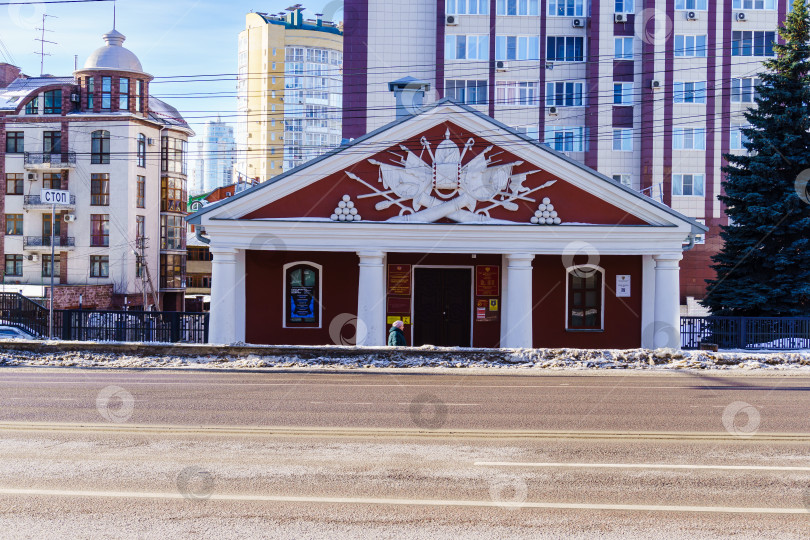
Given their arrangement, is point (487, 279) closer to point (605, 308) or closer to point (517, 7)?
point (605, 308)

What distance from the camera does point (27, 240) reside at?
192ft

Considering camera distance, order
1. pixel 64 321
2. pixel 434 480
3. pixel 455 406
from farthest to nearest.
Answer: pixel 64 321, pixel 455 406, pixel 434 480

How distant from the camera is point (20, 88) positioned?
2430 inches

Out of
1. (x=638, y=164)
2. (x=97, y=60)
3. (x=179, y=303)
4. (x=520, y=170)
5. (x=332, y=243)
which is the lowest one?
(x=179, y=303)

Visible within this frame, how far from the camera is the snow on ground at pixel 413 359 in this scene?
62.8 ft

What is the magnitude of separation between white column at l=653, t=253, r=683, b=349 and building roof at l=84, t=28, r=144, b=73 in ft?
164

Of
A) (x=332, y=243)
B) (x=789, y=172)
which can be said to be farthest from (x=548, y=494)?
(x=789, y=172)

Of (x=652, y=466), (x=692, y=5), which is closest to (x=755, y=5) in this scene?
(x=692, y=5)

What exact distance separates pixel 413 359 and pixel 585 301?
8255mm

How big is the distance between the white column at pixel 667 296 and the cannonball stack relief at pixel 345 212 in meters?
9.03

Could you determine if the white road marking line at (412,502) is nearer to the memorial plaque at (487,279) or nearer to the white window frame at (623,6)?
the memorial plaque at (487,279)

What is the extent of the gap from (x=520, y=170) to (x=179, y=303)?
49.0 m

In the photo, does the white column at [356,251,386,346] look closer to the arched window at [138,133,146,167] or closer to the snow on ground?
the snow on ground

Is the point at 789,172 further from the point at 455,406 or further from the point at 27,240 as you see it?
the point at 27,240
